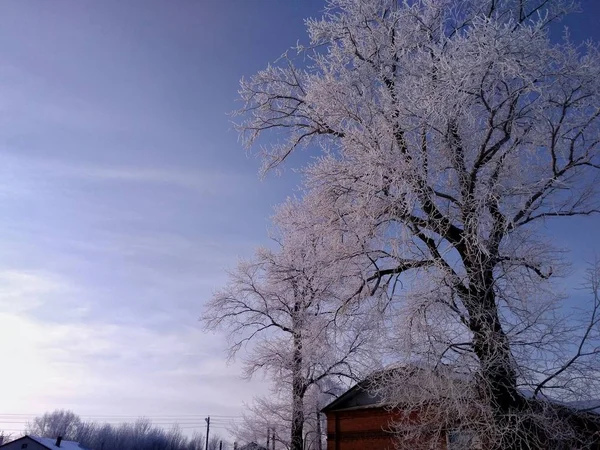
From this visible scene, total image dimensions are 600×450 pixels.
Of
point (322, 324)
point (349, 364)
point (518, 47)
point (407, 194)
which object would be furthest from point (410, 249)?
point (349, 364)

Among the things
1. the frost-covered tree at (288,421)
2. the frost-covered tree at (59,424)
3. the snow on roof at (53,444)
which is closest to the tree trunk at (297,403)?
the frost-covered tree at (288,421)

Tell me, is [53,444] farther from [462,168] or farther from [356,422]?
[462,168]

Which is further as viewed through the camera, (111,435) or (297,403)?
(111,435)

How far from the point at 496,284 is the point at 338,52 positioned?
234 inches

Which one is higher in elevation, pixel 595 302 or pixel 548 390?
pixel 595 302

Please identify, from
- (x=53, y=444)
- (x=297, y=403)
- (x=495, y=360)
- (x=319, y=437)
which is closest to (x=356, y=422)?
(x=297, y=403)

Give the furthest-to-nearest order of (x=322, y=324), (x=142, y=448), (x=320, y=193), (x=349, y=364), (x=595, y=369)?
(x=142, y=448)
(x=349, y=364)
(x=322, y=324)
(x=320, y=193)
(x=595, y=369)

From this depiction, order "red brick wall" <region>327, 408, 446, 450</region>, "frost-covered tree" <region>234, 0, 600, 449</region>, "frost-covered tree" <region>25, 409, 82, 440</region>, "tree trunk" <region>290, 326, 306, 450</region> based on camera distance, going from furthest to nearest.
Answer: "frost-covered tree" <region>25, 409, 82, 440</region>
"tree trunk" <region>290, 326, 306, 450</region>
"red brick wall" <region>327, 408, 446, 450</region>
"frost-covered tree" <region>234, 0, 600, 449</region>

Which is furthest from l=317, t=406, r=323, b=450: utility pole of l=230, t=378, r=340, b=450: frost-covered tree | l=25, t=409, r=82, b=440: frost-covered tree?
l=25, t=409, r=82, b=440: frost-covered tree

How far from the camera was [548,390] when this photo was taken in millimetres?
9156

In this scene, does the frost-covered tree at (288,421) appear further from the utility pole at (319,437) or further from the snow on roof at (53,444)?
the snow on roof at (53,444)

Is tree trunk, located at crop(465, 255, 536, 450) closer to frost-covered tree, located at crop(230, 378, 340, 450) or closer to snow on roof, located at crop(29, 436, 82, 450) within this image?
frost-covered tree, located at crop(230, 378, 340, 450)

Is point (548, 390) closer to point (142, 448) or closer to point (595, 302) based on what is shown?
point (595, 302)

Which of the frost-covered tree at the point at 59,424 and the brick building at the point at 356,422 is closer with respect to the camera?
the brick building at the point at 356,422
